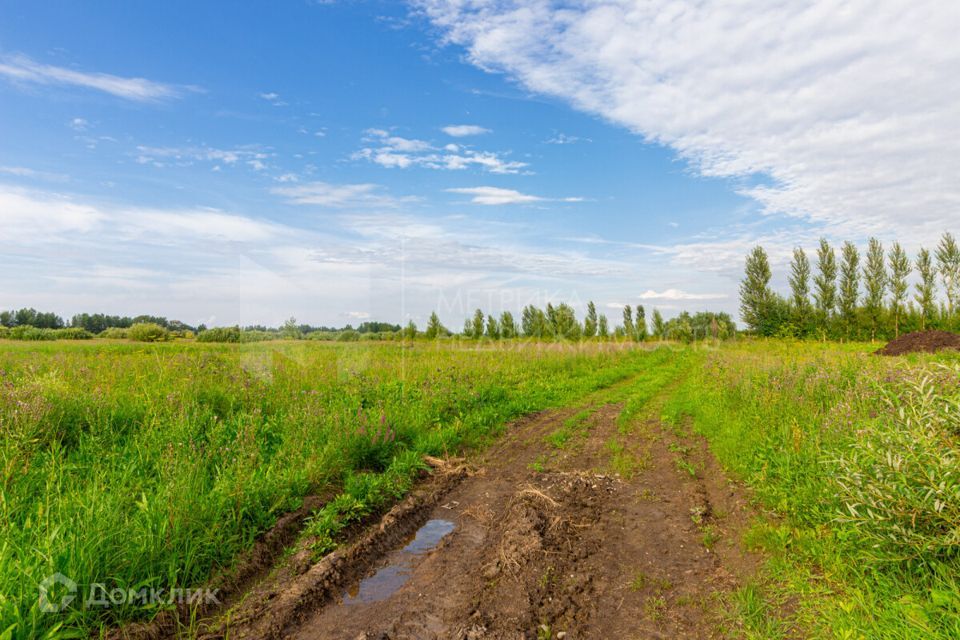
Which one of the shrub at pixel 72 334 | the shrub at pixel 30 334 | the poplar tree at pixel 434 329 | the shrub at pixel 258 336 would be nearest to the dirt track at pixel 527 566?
the shrub at pixel 258 336

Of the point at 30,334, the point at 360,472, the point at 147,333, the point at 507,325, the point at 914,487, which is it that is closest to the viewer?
the point at 914,487

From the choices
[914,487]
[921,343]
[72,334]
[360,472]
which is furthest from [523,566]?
[72,334]

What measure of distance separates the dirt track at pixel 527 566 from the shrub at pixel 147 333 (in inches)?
1272

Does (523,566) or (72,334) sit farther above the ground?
(72,334)

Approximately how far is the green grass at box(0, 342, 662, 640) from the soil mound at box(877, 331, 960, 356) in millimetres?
18587

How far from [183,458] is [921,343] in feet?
85.0

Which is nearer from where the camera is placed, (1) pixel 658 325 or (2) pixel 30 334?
(2) pixel 30 334

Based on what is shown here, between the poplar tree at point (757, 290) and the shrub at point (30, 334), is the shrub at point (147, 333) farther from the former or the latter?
the poplar tree at point (757, 290)

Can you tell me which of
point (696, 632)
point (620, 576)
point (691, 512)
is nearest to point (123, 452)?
point (620, 576)

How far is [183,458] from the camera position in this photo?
4.55 meters

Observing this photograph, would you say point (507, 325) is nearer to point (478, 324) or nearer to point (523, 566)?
point (478, 324)

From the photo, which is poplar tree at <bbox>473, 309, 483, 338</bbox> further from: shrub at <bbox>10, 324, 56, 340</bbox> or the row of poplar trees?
shrub at <bbox>10, 324, 56, 340</bbox>

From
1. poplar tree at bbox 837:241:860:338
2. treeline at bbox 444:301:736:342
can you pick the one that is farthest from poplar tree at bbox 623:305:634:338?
poplar tree at bbox 837:241:860:338

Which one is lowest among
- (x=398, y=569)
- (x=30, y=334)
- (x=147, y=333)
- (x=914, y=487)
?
(x=398, y=569)
